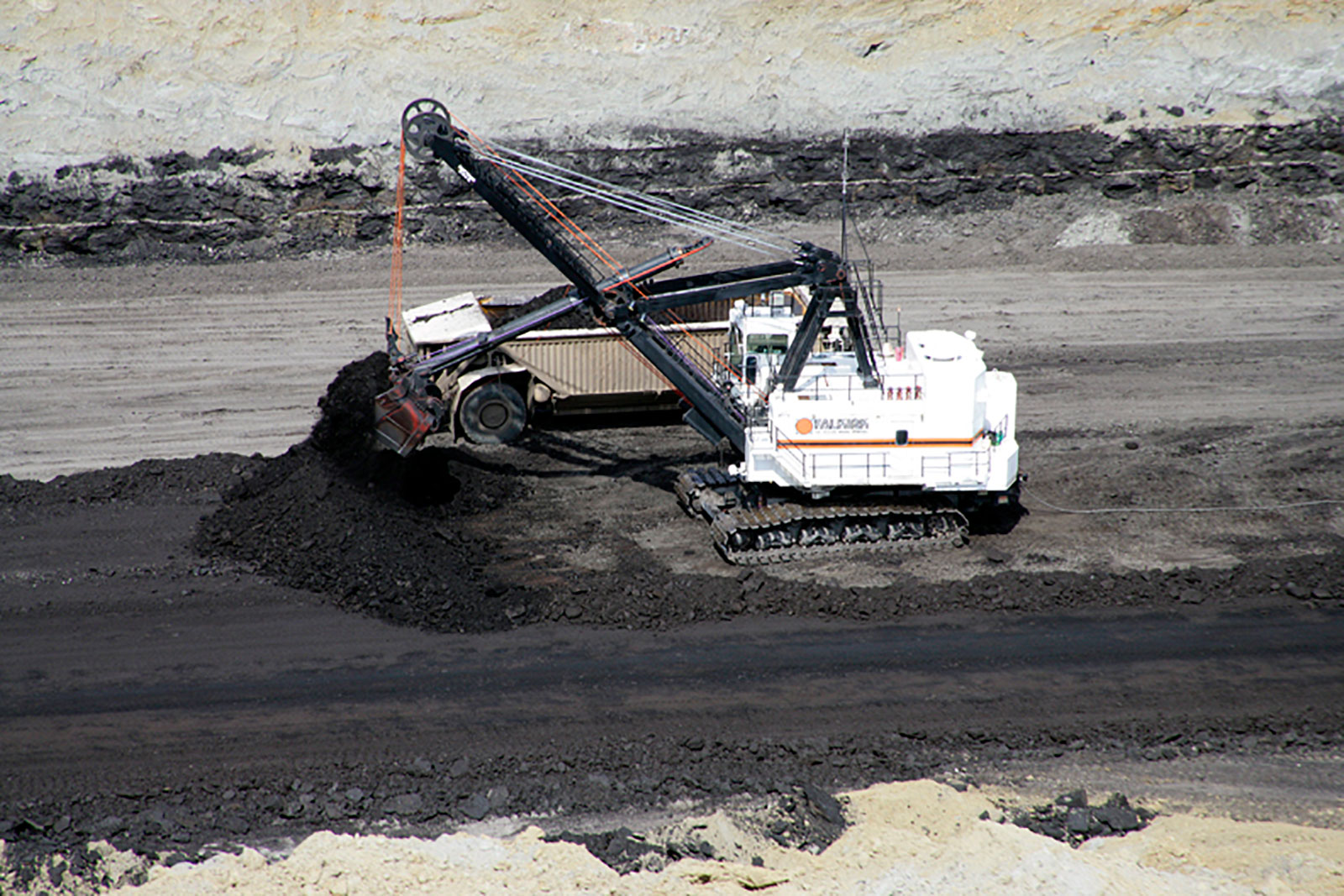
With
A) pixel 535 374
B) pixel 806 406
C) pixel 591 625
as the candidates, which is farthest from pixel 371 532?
pixel 806 406

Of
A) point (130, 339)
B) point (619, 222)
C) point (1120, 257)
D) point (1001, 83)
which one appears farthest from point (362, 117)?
point (1120, 257)

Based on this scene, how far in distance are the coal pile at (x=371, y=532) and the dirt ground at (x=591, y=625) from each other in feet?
0.17

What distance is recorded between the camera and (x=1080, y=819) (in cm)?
958

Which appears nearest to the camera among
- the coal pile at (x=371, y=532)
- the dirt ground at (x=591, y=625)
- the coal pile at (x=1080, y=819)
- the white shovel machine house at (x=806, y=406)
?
the coal pile at (x=1080, y=819)

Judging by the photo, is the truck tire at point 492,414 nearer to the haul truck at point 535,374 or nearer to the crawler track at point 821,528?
the haul truck at point 535,374

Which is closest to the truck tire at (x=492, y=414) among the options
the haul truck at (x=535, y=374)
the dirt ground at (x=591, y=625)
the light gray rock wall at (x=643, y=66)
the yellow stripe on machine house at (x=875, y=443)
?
the haul truck at (x=535, y=374)

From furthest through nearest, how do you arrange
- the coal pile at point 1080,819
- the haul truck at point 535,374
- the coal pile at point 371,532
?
the haul truck at point 535,374
the coal pile at point 371,532
the coal pile at point 1080,819

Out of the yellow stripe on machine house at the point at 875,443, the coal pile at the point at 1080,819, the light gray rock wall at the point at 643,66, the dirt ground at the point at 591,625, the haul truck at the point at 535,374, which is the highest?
the light gray rock wall at the point at 643,66

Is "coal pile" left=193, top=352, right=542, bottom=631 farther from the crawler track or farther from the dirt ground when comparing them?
the crawler track

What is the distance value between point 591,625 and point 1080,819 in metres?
5.43

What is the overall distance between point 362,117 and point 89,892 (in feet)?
74.2

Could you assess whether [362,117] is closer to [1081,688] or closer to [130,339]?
[130,339]

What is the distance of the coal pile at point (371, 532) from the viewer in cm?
1274

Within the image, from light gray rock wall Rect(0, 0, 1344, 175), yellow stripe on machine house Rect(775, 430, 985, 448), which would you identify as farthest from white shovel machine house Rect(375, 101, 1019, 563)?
light gray rock wall Rect(0, 0, 1344, 175)
